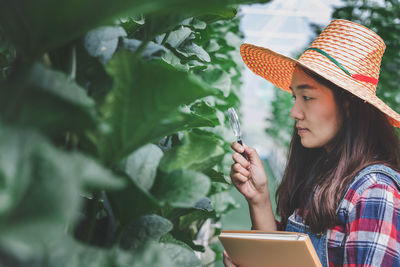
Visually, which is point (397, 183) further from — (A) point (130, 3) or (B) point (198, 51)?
(A) point (130, 3)

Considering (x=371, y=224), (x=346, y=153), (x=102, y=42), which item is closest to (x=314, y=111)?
(x=346, y=153)

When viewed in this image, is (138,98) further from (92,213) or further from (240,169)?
(240,169)

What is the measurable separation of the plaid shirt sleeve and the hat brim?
0.25 m

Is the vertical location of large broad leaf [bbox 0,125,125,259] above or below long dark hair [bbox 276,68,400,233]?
above

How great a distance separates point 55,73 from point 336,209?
1.07 meters

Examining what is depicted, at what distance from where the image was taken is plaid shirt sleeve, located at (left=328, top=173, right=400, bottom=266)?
1.07 m

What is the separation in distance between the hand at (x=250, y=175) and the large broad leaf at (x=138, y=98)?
0.85 metres

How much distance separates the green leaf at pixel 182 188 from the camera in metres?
0.43

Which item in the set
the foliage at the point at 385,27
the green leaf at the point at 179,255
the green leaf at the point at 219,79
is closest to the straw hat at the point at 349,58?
the green leaf at the point at 219,79

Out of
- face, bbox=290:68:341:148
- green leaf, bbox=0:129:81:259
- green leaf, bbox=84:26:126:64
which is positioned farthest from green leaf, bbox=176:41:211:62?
green leaf, bbox=0:129:81:259

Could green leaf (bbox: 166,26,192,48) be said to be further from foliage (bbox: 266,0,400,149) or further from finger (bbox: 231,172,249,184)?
foliage (bbox: 266,0,400,149)

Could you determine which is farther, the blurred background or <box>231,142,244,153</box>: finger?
<box>231,142,244,153</box>: finger

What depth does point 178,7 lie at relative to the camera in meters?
0.32

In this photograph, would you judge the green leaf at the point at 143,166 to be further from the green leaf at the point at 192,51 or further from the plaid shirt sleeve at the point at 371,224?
the plaid shirt sleeve at the point at 371,224
